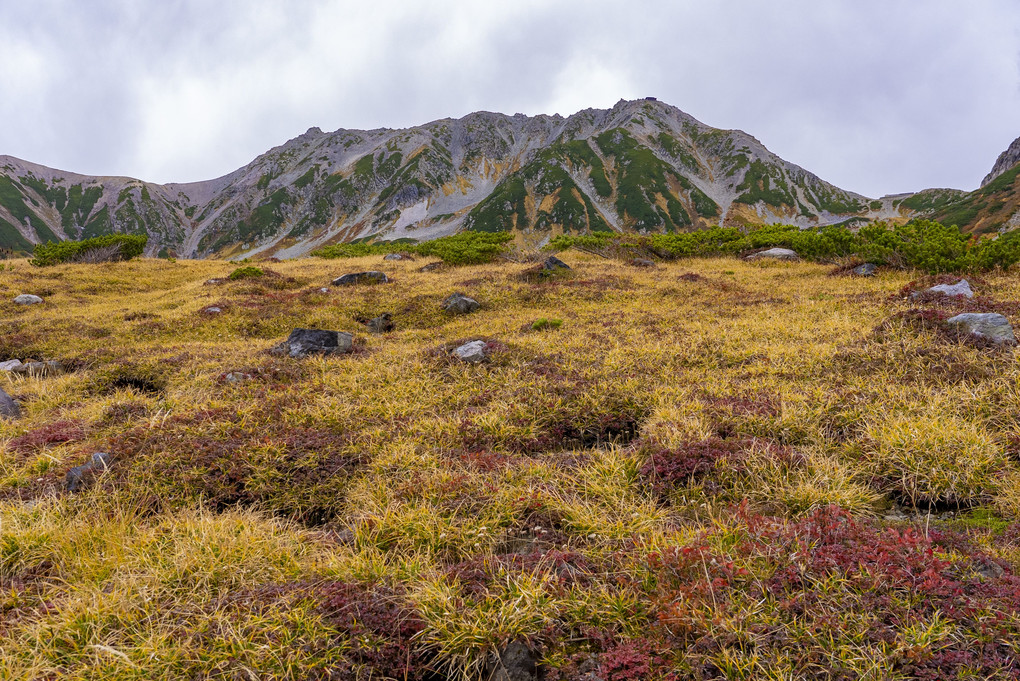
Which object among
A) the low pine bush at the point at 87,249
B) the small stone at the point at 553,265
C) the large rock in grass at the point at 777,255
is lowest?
the small stone at the point at 553,265

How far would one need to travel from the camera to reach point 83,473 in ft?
19.4

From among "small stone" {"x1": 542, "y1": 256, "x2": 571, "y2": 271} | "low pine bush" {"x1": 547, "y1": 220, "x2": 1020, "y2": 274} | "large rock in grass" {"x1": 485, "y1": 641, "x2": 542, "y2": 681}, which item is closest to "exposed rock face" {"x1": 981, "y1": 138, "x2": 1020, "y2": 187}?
"low pine bush" {"x1": 547, "y1": 220, "x2": 1020, "y2": 274}

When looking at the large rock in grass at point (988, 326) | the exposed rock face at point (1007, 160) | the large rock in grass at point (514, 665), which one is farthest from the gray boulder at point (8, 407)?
the exposed rock face at point (1007, 160)

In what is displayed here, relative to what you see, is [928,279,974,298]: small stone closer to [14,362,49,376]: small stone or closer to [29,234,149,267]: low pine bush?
[14,362,49,376]: small stone

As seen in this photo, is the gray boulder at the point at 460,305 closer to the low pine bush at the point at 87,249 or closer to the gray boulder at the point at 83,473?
the gray boulder at the point at 83,473

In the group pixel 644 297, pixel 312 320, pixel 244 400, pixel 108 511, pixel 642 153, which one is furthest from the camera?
pixel 642 153

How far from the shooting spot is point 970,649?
9.07ft

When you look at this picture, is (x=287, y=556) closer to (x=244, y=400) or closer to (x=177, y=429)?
(x=177, y=429)

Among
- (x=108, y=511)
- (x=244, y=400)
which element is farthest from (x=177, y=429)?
(x=108, y=511)

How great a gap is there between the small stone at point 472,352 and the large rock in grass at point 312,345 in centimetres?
377

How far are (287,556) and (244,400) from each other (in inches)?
222

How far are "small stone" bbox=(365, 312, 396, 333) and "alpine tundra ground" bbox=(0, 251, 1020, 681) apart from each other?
5.59 m

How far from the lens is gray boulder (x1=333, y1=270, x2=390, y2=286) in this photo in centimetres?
2595

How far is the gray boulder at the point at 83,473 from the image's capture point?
579 cm
